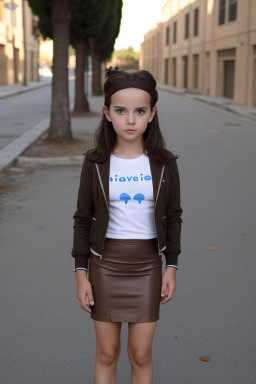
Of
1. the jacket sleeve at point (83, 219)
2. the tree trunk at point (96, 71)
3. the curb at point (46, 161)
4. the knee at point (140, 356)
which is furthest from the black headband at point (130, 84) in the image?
the tree trunk at point (96, 71)

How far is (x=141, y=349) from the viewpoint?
242cm

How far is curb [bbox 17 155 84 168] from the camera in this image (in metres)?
10.5

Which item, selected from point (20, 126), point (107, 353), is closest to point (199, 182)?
point (107, 353)

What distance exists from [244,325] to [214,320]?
20 cm

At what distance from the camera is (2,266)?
5.03 metres

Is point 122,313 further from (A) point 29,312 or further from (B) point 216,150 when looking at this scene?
(B) point 216,150

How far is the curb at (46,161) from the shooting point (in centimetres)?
1050

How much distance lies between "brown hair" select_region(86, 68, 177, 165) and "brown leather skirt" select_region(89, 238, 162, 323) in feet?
1.20

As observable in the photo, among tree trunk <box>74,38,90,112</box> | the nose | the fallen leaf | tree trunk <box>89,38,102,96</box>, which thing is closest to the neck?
the nose

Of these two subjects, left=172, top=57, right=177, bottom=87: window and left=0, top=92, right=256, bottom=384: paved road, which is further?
left=172, top=57, right=177, bottom=87: window

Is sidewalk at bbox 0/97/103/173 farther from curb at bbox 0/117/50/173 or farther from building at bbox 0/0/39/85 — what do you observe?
building at bbox 0/0/39/85

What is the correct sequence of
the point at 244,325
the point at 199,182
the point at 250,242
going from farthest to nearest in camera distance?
the point at 199,182 < the point at 250,242 < the point at 244,325

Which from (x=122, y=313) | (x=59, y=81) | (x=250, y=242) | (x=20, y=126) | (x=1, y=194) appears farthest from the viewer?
(x=20, y=126)

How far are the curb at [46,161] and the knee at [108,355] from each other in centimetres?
821
